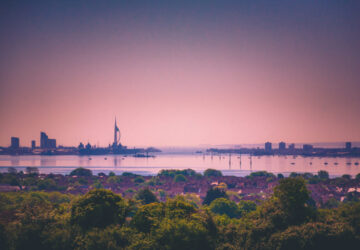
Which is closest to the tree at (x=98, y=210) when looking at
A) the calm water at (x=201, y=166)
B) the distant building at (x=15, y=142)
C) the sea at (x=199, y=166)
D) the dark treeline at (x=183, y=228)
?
the dark treeline at (x=183, y=228)

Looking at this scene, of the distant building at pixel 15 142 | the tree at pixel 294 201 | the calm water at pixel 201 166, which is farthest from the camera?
the distant building at pixel 15 142

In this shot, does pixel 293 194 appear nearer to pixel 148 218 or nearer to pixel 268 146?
pixel 148 218

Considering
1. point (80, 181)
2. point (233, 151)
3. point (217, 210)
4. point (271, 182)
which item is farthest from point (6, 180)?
point (233, 151)

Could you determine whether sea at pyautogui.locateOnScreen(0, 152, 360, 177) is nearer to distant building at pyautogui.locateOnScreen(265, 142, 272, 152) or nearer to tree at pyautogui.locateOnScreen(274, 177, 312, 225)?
distant building at pyautogui.locateOnScreen(265, 142, 272, 152)

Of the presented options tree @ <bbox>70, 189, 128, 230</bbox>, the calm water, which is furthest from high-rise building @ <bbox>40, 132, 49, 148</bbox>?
tree @ <bbox>70, 189, 128, 230</bbox>

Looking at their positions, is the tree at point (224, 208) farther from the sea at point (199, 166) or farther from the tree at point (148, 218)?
the sea at point (199, 166)

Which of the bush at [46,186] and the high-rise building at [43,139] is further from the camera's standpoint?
the high-rise building at [43,139]

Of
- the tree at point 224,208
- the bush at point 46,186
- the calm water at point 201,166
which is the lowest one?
the calm water at point 201,166

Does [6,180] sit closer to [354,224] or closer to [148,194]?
[148,194]
